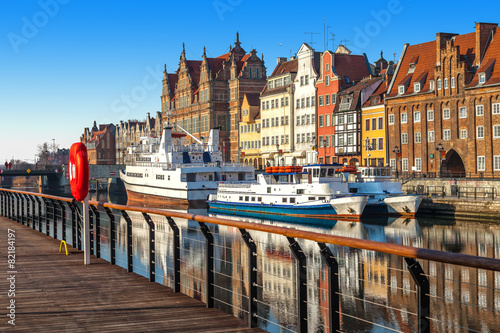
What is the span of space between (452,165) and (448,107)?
5.51 metres

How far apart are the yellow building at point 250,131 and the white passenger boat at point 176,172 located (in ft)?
49.9

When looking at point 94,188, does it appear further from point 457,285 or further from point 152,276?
point 152,276

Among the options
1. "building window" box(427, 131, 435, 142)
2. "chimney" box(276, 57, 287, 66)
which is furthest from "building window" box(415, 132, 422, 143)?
"chimney" box(276, 57, 287, 66)

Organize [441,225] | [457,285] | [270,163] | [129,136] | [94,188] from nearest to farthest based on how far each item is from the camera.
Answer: [457,285], [441,225], [270,163], [94,188], [129,136]

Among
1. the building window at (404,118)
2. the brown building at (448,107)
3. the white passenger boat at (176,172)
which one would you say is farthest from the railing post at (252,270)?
the building window at (404,118)

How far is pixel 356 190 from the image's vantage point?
167 feet

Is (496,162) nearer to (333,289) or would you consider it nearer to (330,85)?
(330,85)

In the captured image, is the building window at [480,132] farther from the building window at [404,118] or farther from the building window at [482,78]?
the building window at [404,118]

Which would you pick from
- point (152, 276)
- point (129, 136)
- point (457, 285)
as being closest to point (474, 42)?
Answer: point (457, 285)

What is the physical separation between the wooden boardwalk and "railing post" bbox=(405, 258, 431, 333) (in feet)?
7.97

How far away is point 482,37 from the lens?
192 feet

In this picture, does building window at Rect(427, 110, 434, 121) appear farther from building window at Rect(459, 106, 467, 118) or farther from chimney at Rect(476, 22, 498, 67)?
chimney at Rect(476, 22, 498, 67)

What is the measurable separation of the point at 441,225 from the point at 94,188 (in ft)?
254

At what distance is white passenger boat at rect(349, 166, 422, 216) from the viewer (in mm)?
47562
